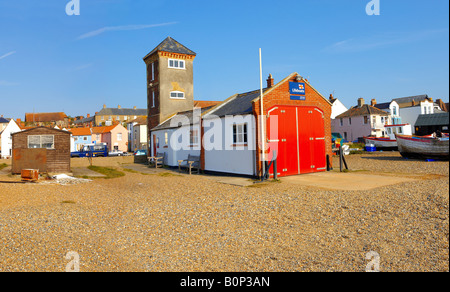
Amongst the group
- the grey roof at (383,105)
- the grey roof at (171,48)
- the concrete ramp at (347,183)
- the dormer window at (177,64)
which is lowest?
the concrete ramp at (347,183)

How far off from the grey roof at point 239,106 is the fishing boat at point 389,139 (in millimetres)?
23030

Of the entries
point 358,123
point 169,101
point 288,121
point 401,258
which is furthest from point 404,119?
point 401,258

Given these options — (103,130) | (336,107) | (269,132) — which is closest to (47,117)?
(103,130)

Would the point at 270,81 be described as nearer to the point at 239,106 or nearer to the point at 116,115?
the point at 239,106

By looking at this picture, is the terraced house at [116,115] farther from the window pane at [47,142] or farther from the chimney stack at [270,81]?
the chimney stack at [270,81]

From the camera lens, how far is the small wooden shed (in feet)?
72.6

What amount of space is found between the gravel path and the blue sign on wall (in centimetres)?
776

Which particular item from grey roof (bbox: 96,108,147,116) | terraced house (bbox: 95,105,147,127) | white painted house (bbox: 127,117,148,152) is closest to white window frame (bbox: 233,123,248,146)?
white painted house (bbox: 127,117,148,152)

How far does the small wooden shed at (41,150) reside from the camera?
72.6 ft

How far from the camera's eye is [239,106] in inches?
770

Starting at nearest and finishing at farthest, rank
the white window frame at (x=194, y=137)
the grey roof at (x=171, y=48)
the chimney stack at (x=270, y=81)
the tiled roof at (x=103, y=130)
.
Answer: the chimney stack at (x=270, y=81) → the white window frame at (x=194, y=137) → the grey roof at (x=171, y=48) → the tiled roof at (x=103, y=130)

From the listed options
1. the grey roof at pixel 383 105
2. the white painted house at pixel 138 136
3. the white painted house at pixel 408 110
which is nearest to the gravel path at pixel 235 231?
the white painted house at pixel 408 110

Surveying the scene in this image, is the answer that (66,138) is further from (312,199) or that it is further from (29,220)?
(312,199)

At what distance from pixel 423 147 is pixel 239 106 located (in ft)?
47.4
